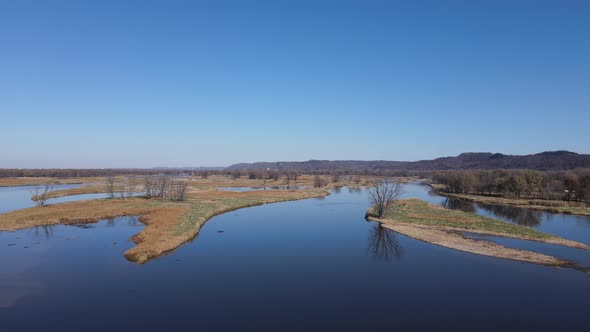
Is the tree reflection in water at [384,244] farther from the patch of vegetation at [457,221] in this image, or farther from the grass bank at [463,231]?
the patch of vegetation at [457,221]

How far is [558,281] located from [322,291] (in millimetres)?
15202

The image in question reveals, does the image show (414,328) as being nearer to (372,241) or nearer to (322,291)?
(322,291)

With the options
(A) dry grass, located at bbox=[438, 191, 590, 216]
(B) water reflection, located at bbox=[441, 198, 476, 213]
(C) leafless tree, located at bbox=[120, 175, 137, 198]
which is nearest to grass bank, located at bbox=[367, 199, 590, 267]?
(B) water reflection, located at bbox=[441, 198, 476, 213]

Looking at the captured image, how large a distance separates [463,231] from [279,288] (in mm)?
26157

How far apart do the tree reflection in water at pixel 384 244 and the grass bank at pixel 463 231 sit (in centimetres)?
183

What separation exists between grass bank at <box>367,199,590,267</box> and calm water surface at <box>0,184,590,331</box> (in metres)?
2.27

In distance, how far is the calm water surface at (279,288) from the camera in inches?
639

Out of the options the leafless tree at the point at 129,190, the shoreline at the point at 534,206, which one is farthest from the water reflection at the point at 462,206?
the leafless tree at the point at 129,190

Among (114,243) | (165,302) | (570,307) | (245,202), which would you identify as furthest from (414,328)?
(245,202)

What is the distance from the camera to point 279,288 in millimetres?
20469

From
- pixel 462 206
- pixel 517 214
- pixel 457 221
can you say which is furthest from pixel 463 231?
pixel 462 206

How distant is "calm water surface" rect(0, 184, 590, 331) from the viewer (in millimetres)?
16234

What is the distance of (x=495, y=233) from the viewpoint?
3684 centimetres

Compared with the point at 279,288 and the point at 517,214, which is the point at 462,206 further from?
the point at 279,288
